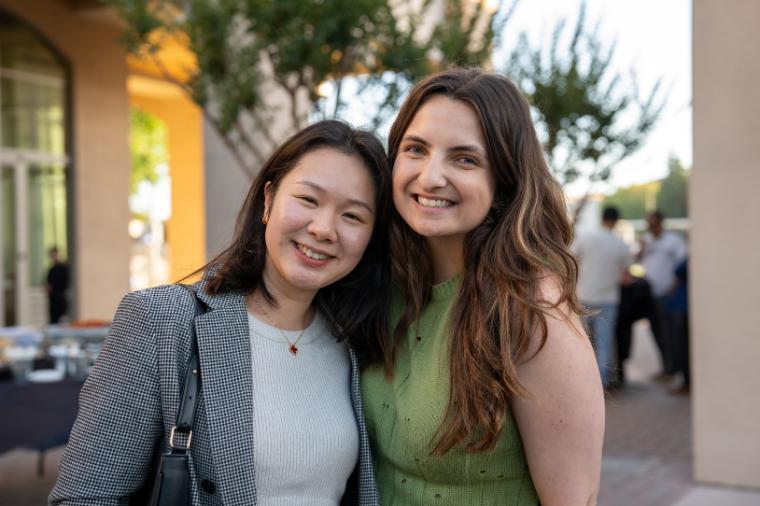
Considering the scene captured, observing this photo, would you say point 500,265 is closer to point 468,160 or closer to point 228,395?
point 468,160

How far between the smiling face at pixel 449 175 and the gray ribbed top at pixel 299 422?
52cm

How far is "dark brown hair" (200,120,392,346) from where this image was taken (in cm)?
240

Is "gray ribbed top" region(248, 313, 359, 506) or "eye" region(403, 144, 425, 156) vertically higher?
"eye" region(403, 144, 425, 156)

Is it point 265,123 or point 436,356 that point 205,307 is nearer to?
point 436,356

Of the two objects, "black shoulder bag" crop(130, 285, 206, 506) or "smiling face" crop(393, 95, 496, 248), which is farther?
"smiling face" crop(393, 95, 496, 248)

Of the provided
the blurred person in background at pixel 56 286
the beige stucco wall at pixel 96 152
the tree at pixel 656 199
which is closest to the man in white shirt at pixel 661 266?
the beige stucco wall at pixel 96 152

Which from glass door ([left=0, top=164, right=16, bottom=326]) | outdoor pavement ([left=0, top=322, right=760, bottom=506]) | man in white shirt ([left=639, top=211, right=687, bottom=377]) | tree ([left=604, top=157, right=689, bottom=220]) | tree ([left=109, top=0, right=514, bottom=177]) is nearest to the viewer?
tree ([left=109, top=0, right=514, bottom=177])

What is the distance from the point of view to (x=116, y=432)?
1.96 m

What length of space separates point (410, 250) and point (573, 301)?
22.6 inches

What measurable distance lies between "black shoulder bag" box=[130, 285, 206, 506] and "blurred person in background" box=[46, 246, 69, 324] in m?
11.8

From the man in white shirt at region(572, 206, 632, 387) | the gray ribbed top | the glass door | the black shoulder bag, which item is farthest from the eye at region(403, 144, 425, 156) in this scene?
the glass door

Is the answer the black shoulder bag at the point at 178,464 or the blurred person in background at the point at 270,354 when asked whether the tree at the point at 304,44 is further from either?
the black shoulder bag at the point at 178,464

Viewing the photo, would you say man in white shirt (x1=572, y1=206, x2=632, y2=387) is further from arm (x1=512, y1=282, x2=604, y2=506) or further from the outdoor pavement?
arm (x1=512, y1=282, x2=604, y2=506)

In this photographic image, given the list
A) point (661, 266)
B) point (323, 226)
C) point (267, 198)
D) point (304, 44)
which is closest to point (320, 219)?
point (323, 226)
